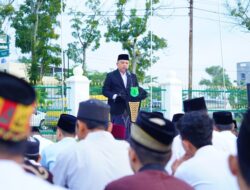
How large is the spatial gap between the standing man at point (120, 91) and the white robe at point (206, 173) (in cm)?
603

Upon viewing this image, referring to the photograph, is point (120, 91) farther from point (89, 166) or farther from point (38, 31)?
point (38, 31)

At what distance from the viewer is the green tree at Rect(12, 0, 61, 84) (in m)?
24.3

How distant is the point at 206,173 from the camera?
3.81 meters

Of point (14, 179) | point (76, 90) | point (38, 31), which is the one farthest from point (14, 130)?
point (38, 31)

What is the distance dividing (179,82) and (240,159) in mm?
13481

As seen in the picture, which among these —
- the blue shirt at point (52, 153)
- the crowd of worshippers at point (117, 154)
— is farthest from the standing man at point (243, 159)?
the blue shirt at point (52, 153)

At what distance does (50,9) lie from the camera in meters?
24.3

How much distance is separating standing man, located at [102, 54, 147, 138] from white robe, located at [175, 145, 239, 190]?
6.03 m

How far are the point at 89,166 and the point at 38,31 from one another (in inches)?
836

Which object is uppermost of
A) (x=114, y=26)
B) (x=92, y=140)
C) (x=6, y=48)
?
(x=114, y=26)

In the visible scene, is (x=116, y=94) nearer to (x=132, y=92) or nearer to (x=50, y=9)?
(x=132, y=92)

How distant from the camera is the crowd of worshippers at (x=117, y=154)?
1902mm

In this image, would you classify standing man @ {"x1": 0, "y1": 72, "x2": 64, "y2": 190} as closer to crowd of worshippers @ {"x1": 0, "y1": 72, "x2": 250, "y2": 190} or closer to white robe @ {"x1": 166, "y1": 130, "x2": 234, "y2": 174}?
crowd of worshippers @ {"x1": 0, "y1": 72, "x2": 250, "y2": 190}

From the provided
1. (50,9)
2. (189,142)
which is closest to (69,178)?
(189,142)
